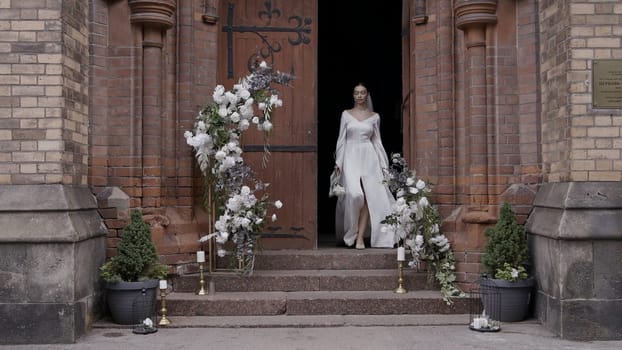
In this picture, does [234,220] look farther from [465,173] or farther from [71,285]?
[465,173]

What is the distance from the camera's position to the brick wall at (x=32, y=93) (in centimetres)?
565

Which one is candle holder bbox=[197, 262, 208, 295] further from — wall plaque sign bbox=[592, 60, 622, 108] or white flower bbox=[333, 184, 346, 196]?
wall plaque sign bbox=[592, 60, 622, 108]

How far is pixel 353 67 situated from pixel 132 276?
7.68 metres

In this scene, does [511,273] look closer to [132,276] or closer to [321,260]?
[321,260]

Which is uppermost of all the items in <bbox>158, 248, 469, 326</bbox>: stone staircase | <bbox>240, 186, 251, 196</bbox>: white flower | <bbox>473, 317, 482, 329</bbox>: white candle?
<bbox>240, 186, 251, 196</bbox>: white flower

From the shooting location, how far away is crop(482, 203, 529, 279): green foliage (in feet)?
19.8

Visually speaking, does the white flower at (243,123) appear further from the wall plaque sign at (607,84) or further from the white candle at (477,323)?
the wall plaque sign at (607,84)

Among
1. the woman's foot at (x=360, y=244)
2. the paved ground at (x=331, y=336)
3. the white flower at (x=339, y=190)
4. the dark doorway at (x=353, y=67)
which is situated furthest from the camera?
the dark doorway at (x=353, y=67)

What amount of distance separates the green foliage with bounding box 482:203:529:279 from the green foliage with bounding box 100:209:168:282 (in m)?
3.06

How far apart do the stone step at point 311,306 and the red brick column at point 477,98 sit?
907 mm

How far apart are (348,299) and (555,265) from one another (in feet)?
6.11

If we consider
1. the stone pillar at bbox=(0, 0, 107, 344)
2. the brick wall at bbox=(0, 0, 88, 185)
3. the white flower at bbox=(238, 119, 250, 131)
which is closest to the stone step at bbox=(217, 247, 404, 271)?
the white flower at bbox=(238, 119, 250, 131)

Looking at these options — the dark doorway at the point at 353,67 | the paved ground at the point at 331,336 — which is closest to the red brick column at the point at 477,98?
the paved ground at the point at 331,336

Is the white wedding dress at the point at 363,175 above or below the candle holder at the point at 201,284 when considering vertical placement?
above
